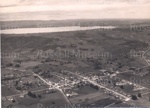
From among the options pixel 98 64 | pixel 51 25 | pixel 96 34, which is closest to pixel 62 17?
pixel 51 25

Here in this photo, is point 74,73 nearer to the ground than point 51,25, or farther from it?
nearer to the ground

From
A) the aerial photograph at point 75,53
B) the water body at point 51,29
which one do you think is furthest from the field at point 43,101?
the water body at point 51,29

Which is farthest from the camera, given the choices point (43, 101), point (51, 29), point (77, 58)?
point (51, 29)

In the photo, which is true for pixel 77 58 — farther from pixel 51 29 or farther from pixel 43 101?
pixel 43 101

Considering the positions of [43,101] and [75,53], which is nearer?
[43,101]

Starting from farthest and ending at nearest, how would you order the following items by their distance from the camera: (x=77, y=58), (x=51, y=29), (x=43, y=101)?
(x=51, y=29) < (x=77, y=58) < (x=43, y=101)

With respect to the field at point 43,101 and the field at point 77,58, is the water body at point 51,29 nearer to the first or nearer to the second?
the field at point 77,58

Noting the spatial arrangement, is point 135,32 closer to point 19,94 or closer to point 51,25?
point 51,25

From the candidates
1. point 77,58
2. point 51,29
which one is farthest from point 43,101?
point 51,29
